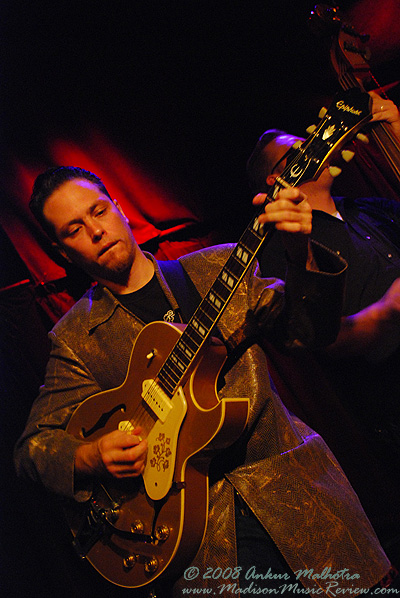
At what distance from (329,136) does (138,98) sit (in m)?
2.06

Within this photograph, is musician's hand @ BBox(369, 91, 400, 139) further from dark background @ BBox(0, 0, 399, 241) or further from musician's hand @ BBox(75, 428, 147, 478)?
musician's hand @ BBox(75, 428, 147, 478)

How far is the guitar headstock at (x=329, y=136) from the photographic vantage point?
1.07m

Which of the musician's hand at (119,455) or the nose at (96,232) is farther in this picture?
the nose at (96,232)

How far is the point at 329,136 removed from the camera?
1.09 metres

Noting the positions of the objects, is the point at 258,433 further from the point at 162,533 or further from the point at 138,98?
the point at 138,98

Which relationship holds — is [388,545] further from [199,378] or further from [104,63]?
[104,63]

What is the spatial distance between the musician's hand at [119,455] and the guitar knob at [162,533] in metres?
0.20

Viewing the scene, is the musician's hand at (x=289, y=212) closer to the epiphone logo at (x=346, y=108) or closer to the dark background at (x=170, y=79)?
the epiphone logo at (x=346, y=108)

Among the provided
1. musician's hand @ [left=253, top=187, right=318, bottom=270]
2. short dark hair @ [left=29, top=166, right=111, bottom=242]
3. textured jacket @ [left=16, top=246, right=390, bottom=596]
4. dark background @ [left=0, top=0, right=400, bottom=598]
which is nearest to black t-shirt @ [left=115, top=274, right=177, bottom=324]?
textured jacket @ [left=16, top=246, right=390, bottom=596]

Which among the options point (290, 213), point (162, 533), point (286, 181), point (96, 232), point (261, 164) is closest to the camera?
point (290, 213)

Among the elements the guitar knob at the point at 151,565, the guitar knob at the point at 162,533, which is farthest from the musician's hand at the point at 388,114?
the guitar knob at the point at 151,565

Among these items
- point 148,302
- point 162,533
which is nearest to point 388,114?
point 148,302

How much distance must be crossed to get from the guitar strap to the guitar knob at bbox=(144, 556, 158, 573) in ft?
2.76

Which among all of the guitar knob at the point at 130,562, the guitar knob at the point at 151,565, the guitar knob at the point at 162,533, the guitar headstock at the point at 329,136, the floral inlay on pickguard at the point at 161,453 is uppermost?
the guitar headstock at the point at 329,136
